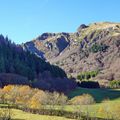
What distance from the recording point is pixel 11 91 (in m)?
189

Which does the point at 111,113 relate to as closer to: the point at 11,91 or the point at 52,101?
the point at 52,101

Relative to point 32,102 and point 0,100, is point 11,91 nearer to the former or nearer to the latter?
point 0,100

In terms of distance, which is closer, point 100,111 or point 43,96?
point 100,111

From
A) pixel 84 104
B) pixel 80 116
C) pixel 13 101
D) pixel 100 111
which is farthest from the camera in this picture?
pixel 84 104

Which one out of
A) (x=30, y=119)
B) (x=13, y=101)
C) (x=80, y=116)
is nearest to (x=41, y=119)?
(x=30, y=119)

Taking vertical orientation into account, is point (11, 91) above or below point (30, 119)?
above

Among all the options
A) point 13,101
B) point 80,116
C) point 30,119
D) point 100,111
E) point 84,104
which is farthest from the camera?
point 84,104

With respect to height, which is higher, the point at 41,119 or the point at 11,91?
the point at 11,91

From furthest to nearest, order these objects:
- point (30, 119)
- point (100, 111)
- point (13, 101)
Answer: point (13, 101) → point (100, 111) → point (30, 119)

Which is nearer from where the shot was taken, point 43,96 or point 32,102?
point 32,102

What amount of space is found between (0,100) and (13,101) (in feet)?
28.0

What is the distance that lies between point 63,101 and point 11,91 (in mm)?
28989

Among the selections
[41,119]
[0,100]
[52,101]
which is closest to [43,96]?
[52,101]

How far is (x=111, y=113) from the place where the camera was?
523 ft
